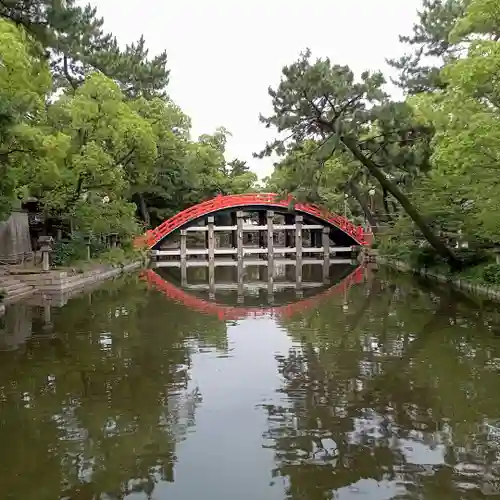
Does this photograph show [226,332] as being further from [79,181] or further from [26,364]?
[79,181]

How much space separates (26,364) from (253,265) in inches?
1295

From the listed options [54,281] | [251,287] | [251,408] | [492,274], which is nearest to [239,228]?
[251,287]

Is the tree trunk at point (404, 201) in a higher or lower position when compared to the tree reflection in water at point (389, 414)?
higher

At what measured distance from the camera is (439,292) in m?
20.9

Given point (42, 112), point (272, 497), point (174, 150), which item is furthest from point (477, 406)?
point (174, 150)

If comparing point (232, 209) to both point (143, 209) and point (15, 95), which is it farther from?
point (15, 95)

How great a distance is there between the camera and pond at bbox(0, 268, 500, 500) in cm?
564

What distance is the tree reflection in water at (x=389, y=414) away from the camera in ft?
18.5

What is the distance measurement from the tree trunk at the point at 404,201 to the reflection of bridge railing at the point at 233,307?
381cm

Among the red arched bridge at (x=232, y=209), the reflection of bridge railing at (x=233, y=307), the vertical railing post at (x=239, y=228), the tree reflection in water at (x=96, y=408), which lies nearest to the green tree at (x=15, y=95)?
the tree reflection in water at (x=96, y=408)

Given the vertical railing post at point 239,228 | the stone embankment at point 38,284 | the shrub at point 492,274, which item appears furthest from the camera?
the vertical railing post at point 239,228

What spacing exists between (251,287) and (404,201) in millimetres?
7973

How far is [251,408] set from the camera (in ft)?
26.0

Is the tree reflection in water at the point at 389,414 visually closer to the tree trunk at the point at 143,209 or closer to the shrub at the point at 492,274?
the shrub at the point at 492,274
